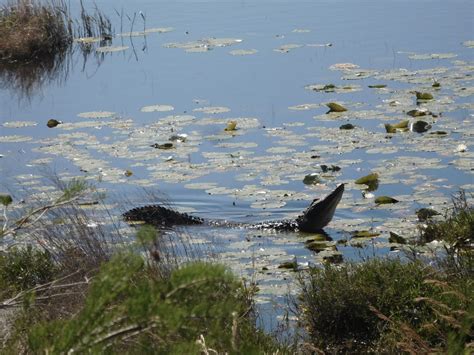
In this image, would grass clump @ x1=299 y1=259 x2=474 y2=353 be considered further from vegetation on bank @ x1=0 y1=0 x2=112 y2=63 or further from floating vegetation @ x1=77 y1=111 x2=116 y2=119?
vegetation on bank @ x1=0 y1=0 x2=112 y2=63

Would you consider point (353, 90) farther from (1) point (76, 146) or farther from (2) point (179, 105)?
(1) point (76, 146)

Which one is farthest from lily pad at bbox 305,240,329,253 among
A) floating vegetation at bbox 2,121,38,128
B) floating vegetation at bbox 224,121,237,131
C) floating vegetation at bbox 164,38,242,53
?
floating vegetation at bbox 164,38,242,53

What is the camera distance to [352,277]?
6691 mm

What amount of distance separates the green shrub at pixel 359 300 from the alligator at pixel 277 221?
91.9 inches

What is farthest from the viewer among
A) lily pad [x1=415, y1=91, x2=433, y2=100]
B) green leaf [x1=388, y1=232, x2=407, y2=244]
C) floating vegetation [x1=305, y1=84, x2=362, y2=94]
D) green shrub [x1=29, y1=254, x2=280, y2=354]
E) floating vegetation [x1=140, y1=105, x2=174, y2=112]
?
floating vegetation [x1=305, y1=84, x2=362, y2=94]

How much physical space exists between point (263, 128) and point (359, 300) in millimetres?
6742

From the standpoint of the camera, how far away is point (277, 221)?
9.50m

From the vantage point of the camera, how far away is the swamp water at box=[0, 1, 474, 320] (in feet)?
31.3

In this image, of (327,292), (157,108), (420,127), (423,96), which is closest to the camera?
(327,292)

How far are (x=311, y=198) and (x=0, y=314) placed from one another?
4.50 m

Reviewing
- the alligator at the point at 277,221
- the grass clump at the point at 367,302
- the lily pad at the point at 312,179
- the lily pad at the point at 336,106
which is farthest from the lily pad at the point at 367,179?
the grass clump at the point at 367,302

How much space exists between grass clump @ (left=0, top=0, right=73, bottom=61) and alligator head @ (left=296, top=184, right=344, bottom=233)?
1168cm

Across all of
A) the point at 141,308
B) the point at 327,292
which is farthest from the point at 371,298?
the point at 141,308

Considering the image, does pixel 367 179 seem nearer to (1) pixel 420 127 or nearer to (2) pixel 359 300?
(1) pixel 420 127
